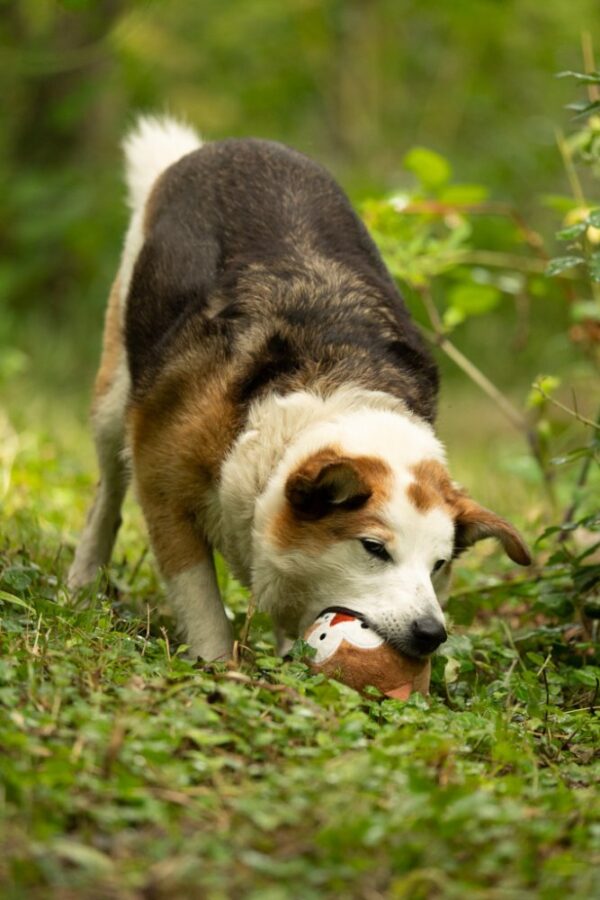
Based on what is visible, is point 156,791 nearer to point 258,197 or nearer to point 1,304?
point 258,197

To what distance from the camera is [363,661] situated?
387 cm

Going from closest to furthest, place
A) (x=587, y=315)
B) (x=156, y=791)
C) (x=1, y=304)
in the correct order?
1. (x=156, y=791)
2. (x=587, y=315)
3. (x=1, y=304)

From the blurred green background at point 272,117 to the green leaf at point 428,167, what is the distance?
254 cm

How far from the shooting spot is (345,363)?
461 centimetres

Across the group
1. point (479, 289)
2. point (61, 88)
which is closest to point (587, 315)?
point (479, 289)

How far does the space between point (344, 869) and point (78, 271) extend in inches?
389

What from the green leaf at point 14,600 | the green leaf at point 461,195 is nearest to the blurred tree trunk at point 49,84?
the green leaf at point 461,195

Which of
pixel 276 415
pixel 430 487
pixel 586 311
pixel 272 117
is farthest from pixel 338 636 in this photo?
pixel 272 117

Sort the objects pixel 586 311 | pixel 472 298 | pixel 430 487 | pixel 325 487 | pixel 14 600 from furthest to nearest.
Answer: pixel 472 298 < pixel 586 311 < pixel 430 487 < pixel 325 487 < pixel 14 600

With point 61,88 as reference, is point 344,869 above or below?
above

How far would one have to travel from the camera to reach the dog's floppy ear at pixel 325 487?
406cm

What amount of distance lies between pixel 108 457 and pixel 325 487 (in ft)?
5.72

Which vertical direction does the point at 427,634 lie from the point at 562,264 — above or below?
below

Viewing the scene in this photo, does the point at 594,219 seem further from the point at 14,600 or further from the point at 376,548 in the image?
the point at 14,600
